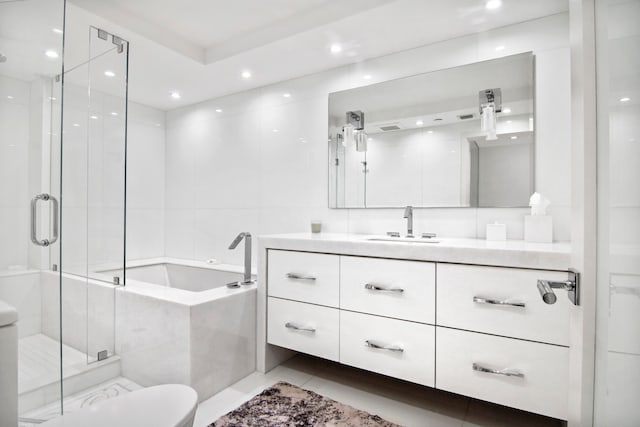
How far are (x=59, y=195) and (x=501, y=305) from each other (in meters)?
2.16

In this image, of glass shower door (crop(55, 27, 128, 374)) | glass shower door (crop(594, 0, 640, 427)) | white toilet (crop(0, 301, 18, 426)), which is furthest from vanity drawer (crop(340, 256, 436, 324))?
glass shower door (crop(55, 27, 128, 374))

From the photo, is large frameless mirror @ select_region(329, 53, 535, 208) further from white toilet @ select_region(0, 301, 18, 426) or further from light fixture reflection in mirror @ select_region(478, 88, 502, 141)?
white toilet @ select_region(0, 301, 18, 426)

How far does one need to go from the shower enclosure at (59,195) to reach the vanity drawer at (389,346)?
1442 millimetres

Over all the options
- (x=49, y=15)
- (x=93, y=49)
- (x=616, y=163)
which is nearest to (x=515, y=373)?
(x=616, y=163)

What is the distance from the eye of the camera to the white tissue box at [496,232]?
1902 mm

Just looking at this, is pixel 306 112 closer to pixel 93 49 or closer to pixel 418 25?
pixel 418 25

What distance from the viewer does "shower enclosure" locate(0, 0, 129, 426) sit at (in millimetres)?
1404

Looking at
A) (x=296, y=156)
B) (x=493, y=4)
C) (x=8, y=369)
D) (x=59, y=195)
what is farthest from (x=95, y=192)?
(x=493, y=4)

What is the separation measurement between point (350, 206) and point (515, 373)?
58.8 inches

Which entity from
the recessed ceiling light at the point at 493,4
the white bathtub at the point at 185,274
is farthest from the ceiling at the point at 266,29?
the white bathtub at the point at 185,274

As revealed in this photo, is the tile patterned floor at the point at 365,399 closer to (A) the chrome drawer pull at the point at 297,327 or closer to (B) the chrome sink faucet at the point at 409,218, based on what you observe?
(A) the chrome drawer pull at the point at 297,327

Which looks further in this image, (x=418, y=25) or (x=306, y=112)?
(x=306, y=112)

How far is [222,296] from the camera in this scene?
2.01 meters

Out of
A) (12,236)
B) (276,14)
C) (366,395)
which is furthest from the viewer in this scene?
(276,14)
